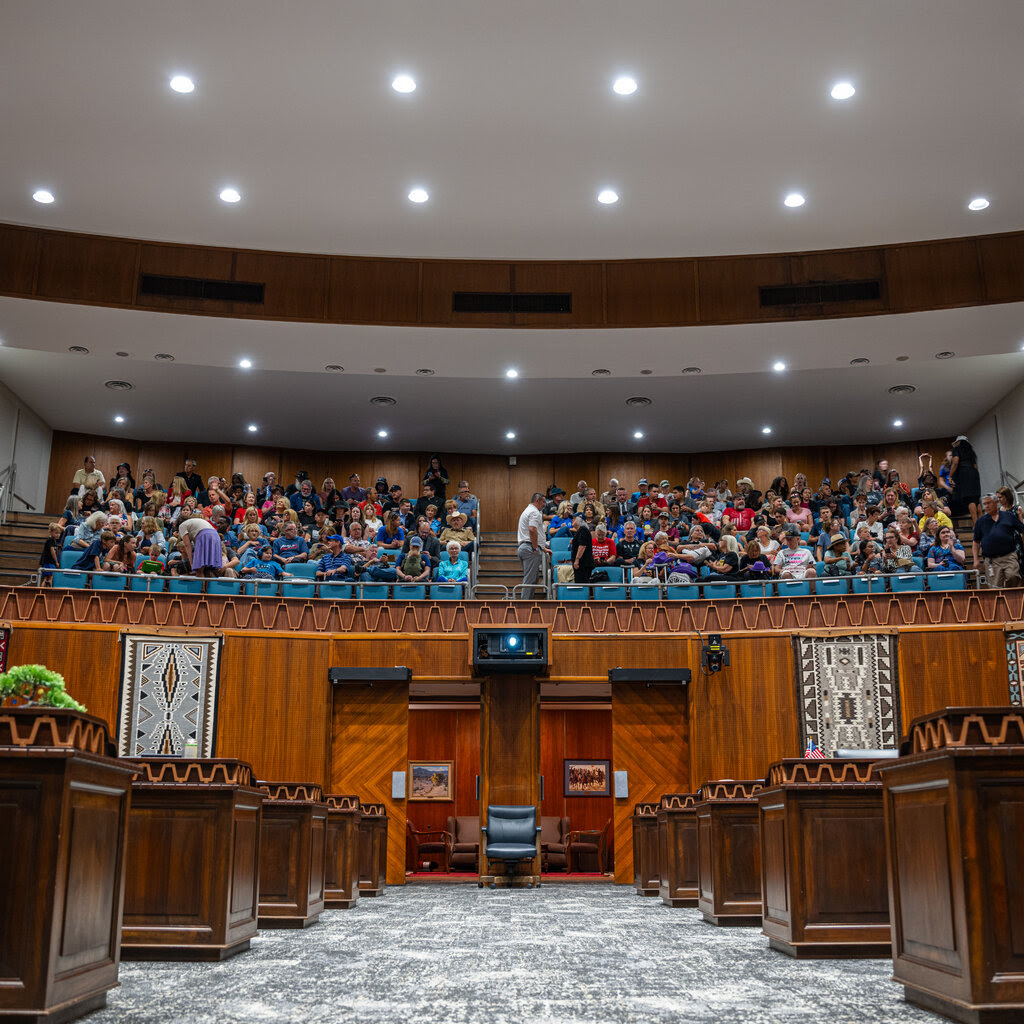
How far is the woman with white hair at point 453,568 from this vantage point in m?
12.1

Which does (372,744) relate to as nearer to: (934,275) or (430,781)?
(430,781)

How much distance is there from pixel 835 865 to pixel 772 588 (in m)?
6.83

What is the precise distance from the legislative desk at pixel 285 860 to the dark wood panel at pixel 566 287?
677 centimetres

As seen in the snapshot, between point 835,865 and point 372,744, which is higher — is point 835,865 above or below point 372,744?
below

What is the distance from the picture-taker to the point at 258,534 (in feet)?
39.8

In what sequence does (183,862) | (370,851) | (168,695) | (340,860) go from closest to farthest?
(183,862), (340,860), (370,851), (168,695)

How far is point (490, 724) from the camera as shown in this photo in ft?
36.4

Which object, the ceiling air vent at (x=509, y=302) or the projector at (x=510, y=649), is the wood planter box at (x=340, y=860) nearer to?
the projector at (x=510, y=649)

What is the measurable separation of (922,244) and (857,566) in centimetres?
353

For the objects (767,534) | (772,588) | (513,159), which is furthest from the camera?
(767,534)

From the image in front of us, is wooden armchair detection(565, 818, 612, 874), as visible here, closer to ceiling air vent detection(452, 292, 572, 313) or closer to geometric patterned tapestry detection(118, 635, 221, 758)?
geometric patterned tapestry detection(118, 635, 221, 758)

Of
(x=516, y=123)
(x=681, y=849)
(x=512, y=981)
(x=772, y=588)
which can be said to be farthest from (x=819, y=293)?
(x=512, y=981)

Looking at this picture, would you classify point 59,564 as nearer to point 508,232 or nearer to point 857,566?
point 508,232

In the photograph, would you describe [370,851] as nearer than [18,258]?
Yes
